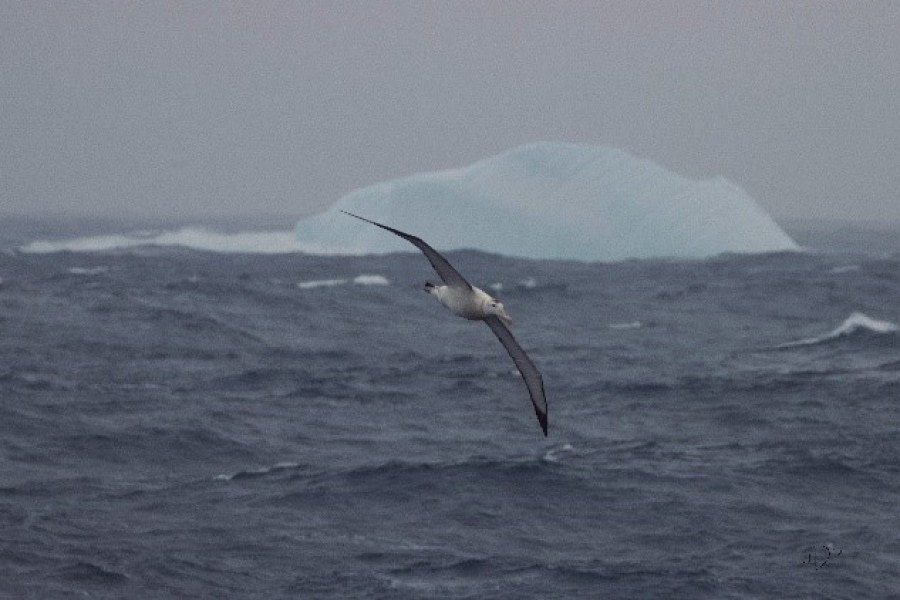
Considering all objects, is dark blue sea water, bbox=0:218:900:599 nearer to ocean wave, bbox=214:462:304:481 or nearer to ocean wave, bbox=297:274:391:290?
ocean wave, bbox=214:462:304:481

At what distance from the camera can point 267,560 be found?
54.4ft

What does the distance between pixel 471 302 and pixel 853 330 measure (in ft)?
98.1

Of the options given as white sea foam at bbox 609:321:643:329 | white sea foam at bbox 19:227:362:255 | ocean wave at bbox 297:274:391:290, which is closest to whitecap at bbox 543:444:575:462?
white sea foam at bbox 609:321:643:329

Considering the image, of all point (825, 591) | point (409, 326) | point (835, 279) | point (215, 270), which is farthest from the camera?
point (215, 270)

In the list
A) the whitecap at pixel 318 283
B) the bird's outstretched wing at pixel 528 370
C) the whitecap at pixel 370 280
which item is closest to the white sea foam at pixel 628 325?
the whitecap at pixel 318 283

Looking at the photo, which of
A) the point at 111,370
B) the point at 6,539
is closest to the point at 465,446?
the point at 6,539

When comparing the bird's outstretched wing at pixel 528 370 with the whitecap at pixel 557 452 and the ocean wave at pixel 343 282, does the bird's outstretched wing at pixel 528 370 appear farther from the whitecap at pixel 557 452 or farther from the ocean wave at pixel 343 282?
the ocean wave at pixel 343 282

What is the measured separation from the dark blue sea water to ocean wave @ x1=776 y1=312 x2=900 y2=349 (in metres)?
0.17

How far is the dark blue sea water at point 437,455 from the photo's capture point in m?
16.3

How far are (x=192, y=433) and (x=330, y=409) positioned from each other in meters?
3.72

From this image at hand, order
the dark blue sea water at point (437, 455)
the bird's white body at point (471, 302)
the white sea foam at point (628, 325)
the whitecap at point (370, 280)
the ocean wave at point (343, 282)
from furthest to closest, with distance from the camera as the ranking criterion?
the whitecap at point (370, 280), the ocean wave at point (343, 282), the white sea foam at point (628, 325), the dark blue sea water at point (437, 455), the bird's white body at point (471, 302)

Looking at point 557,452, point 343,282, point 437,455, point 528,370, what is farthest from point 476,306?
point 343,282

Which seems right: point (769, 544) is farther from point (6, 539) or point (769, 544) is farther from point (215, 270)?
point (215, 270)

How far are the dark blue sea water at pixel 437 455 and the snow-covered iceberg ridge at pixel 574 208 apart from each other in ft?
68.3
